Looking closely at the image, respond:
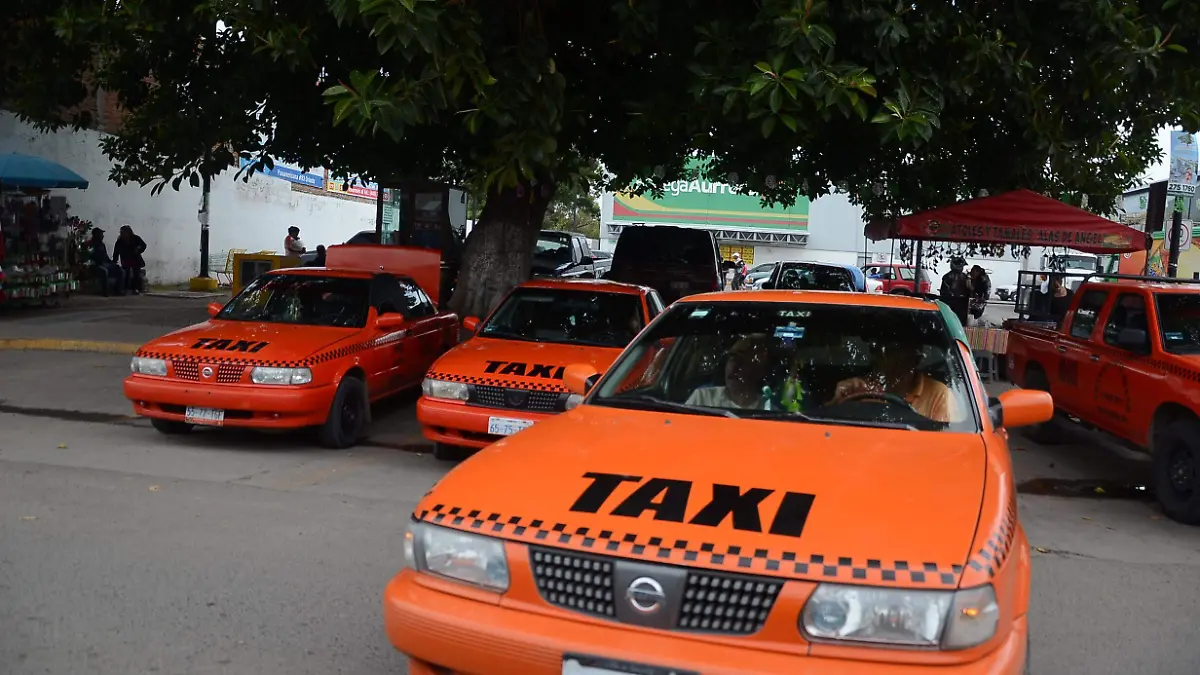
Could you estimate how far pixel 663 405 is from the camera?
414 centimetres

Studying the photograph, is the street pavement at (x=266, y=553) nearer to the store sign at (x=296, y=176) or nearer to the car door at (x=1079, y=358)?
the car door at (x=1079, y=358)

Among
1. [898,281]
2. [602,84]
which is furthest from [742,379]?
[898,281]

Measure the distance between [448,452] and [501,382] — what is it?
0.97 meters

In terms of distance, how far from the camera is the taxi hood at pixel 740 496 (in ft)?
9.02

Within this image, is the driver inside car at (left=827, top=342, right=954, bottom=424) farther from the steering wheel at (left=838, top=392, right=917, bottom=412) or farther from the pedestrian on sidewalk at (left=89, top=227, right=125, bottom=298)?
the pedestrian on sidewalk at (left=89, top=227, right=125, bottom=298)

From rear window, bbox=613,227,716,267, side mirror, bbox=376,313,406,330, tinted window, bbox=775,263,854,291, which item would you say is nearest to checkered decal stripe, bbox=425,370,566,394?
side mirror, bbox=376,313,406,330

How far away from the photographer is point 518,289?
8.88m

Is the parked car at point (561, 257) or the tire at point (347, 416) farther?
the parked car at point (561, 257)

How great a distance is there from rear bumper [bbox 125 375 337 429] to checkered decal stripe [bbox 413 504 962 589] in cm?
526

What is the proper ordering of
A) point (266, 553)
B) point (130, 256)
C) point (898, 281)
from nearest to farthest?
point (266, 553)
point (130, 256)
point (898, 281)

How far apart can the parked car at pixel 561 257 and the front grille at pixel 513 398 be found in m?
13.8

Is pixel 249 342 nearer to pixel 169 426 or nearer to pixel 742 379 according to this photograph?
pixel 169 426

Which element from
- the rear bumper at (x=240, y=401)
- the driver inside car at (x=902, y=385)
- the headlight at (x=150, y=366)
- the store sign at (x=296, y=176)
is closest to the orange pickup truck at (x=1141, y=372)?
the driver inside car at (x=902, y=385)

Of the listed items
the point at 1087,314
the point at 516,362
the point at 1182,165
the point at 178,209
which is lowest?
the point at 516,362
